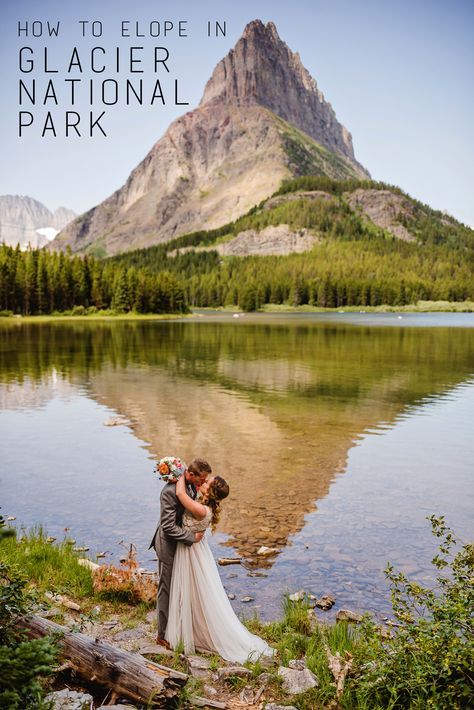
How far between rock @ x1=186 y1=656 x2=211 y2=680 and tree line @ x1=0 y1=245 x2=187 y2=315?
445ft

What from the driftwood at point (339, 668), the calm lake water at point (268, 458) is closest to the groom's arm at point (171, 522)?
the driftwood at point (339, 668)

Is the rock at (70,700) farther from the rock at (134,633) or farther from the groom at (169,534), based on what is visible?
the groom at (169,534)

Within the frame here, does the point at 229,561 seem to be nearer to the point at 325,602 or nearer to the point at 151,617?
the point at 325,602

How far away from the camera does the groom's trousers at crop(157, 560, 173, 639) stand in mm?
9227

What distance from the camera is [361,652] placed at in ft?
25.8

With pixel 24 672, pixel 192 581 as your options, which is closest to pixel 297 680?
pixel 192 581

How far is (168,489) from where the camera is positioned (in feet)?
30.5

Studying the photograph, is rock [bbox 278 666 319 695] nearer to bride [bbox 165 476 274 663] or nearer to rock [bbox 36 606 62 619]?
bride [bbox 165 476 274 663]

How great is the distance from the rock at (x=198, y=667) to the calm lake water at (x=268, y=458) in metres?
2.53

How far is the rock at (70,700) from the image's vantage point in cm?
619

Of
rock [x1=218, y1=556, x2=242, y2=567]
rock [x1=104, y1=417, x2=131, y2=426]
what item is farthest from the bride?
rock [x1=104, y1=417, x2=131, y2=426]

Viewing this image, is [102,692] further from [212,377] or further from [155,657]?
[212,377]

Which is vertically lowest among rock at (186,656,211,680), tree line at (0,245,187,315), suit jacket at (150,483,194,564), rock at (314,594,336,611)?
rock at (314,594,336,611)

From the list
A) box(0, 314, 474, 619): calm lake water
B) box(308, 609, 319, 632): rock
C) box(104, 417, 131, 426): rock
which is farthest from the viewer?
box(104, 417, 131, 426): rock
